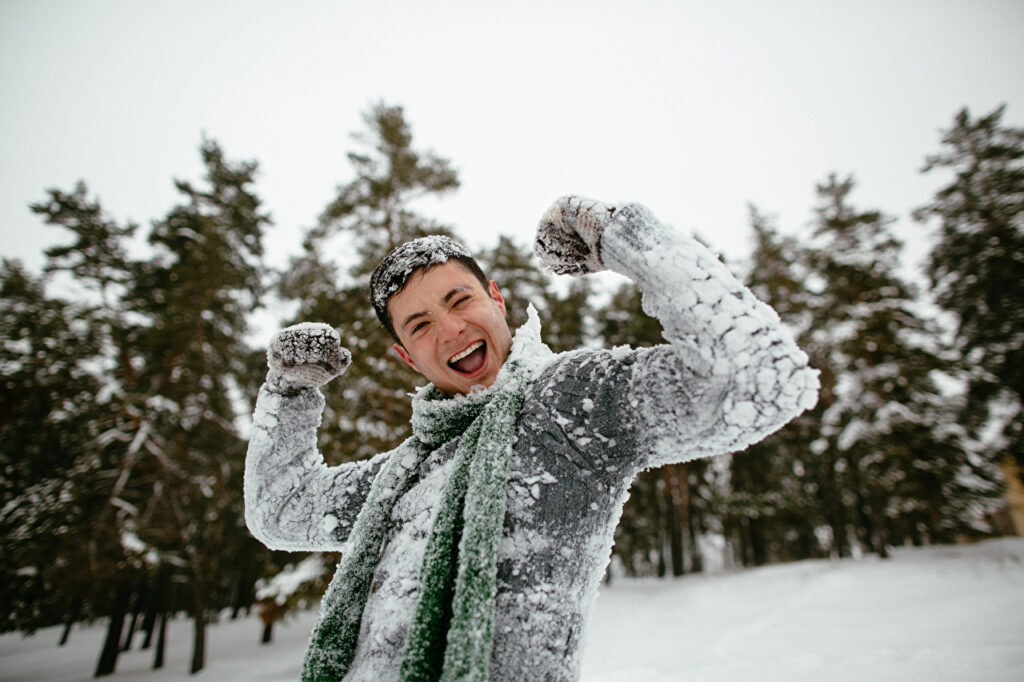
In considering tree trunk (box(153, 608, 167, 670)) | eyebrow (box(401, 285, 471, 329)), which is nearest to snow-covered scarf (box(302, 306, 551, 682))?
eyebrow (box(401, 285, 471, 329))

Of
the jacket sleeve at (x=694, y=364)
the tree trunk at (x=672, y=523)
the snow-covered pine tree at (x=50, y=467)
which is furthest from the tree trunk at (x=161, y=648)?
the jacket sleeve at (x=694, y=364)

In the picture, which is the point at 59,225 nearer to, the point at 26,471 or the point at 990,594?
→ the point at 26,471

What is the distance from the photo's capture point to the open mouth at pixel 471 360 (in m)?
1.62

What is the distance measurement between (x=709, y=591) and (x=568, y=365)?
657 inches

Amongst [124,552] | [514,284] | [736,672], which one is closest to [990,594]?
[736,672]

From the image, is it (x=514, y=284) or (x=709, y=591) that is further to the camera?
(x=709, y=591)

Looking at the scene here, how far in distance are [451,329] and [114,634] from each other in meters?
20.5

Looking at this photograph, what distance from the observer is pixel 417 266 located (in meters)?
1.68

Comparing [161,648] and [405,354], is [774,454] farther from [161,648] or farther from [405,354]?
[161,648]

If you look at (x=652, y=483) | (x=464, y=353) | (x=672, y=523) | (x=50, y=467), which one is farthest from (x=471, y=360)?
(x=652, y=483)

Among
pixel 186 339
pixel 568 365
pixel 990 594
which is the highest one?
pixel 186 339

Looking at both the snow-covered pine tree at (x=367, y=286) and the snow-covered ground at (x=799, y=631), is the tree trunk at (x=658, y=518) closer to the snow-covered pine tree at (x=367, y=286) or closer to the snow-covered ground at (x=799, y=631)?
the snow-covered ground at (x=799, y=631)

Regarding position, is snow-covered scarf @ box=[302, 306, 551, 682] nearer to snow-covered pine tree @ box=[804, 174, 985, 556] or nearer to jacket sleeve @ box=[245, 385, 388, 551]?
jacket sleeve @ box=[245, 385, 388, 551]

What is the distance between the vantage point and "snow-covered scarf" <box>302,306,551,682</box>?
40.6 inches
